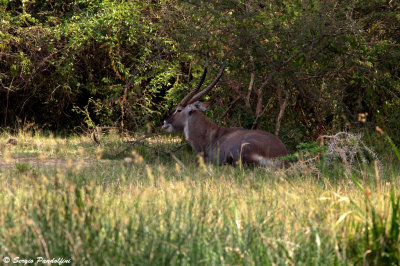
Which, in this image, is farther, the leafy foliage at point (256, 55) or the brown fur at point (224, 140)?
the leafy foliage at point (256, 55)

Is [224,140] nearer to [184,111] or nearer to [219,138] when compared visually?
[219,138]

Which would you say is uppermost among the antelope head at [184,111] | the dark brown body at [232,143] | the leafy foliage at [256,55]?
the leafy foliage at [256,55]

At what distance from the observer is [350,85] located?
8734 mm

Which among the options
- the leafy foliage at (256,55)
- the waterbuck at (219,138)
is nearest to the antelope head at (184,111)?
the waterbuck at (219,138)

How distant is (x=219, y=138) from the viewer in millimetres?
7656

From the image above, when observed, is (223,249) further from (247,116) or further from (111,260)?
(247,116)

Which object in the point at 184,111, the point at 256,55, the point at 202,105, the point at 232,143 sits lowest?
the point at 232,143

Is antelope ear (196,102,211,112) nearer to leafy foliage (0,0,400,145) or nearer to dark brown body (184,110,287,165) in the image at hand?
dark brown body (184,110,287,165)

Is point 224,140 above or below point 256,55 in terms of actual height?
below

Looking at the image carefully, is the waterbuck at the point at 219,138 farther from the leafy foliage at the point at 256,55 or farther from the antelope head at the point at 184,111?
the leafy foliage at the point at 256,55

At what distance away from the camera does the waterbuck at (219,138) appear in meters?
6.89

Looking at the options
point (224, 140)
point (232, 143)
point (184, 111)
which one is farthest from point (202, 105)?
point (232, 143)

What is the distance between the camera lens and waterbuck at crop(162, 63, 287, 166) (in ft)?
22.6

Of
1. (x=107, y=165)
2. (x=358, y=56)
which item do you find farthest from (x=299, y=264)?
(x=358, y=56)
